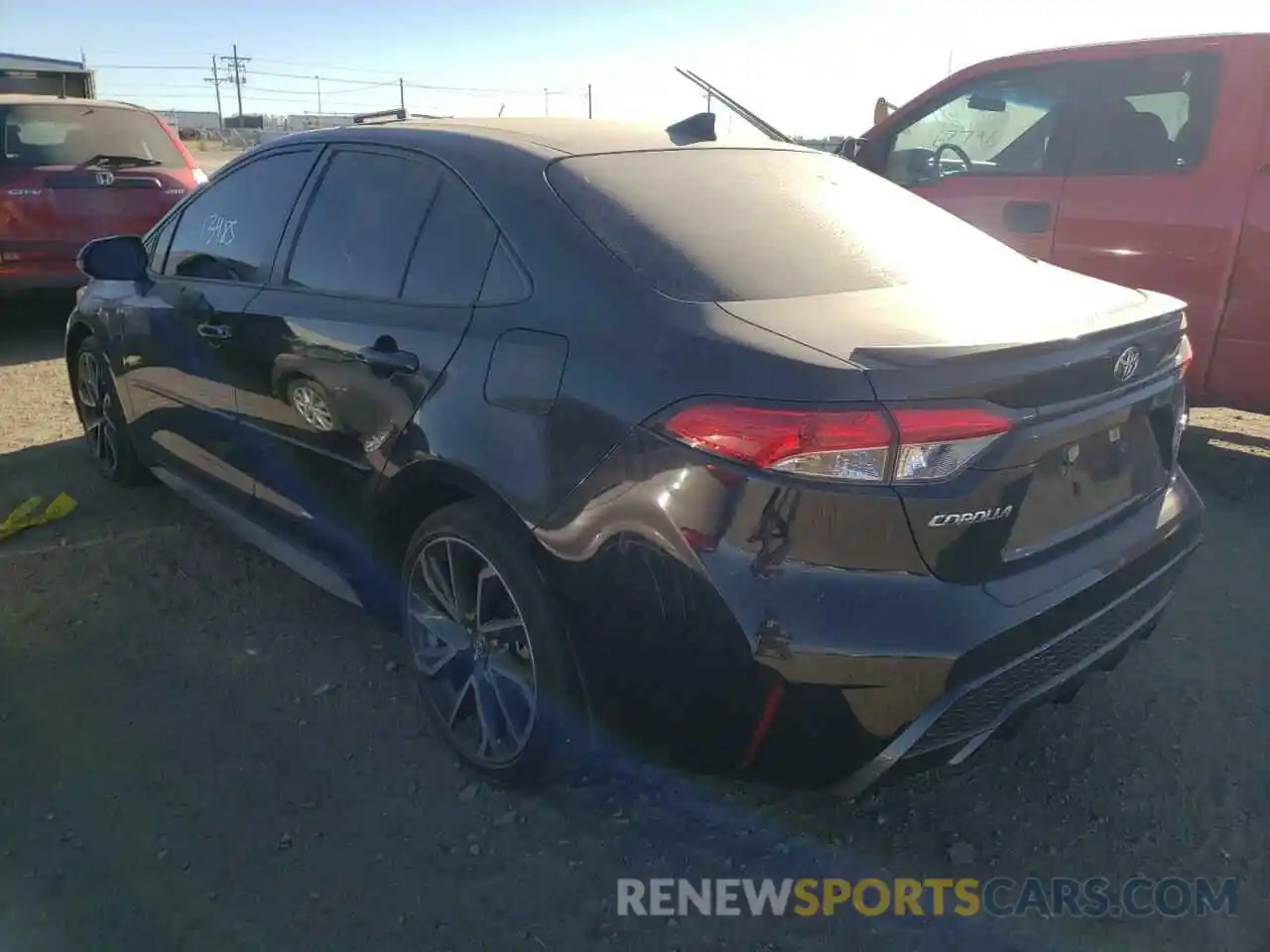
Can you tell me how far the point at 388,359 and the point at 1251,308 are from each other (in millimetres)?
3730

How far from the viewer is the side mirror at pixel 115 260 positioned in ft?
12.8

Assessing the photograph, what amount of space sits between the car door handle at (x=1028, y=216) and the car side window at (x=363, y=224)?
10.8ft

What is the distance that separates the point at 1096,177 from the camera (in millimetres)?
4777

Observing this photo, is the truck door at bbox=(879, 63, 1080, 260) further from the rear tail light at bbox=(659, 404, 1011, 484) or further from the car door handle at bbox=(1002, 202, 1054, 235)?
the rear tail light at bbox=(659, 404, 1011, 484)

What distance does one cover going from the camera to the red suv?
702 cm

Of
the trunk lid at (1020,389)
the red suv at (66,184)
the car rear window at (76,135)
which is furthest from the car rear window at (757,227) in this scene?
the car rear window at (76,135)

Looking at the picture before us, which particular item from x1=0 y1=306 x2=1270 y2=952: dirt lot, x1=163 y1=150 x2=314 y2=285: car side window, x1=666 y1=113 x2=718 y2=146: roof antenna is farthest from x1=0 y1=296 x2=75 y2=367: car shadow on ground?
x1=666 y1=113 x2=718 y2=146: roof antenna

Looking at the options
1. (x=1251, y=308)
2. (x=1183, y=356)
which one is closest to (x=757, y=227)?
(x=1183, y=356)

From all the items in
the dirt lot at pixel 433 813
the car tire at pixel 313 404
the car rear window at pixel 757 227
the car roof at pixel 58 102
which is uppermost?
the car roof at pixel 58 102

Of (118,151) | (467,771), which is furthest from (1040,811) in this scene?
(118,151)

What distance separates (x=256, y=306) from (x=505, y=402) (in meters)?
1.34

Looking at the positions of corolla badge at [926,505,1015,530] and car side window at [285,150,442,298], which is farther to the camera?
car side window at [285,150,442,298]

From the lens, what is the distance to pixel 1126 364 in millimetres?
2203

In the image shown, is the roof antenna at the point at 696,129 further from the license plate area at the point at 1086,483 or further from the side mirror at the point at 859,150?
the side mirror at the point at 859,150
